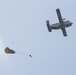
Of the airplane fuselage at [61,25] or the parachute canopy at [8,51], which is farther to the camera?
the airplane fuselage at [61,25]

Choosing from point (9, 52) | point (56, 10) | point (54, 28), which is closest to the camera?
point (9, 52)

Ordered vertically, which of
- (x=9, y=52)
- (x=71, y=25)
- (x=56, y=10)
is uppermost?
(x=56, y=10)

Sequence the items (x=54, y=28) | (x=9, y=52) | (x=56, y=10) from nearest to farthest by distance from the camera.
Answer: (x=9, y=52)
(x=56, y=10)
(x=54, y=28)

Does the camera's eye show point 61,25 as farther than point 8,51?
Yes

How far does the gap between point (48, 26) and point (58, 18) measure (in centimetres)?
481

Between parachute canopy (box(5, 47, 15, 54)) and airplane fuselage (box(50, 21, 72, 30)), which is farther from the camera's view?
airplane fuselage (box(50, 21, 72, 30))

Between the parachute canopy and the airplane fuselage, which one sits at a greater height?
the airplane fuselage

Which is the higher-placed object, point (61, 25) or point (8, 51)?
point (61, 25)

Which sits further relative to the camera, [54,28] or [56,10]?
[54,28]

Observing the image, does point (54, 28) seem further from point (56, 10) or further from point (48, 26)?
point (56, 10)

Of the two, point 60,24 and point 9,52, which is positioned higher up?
point 60,24

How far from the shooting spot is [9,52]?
53.8 meters

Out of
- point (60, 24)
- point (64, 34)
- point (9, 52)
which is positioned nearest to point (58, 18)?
point (60, 24)

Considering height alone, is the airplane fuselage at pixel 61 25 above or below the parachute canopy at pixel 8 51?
above
